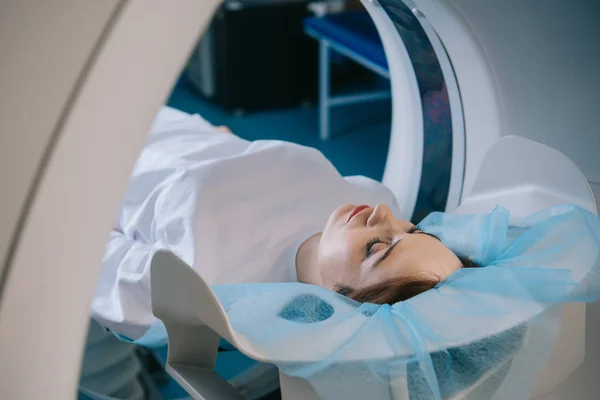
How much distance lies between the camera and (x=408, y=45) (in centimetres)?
171

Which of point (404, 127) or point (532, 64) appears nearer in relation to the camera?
point (532, 64)

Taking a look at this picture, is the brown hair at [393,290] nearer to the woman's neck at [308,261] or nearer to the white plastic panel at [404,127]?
the woman's neck at [308,261]

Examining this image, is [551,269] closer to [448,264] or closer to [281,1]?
[448,264]

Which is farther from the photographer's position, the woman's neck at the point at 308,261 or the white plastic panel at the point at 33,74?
the woman's neck at the point at 308,261

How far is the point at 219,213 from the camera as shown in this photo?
62.3 inches

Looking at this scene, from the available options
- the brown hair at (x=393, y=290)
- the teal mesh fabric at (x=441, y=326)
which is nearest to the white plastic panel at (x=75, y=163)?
the teal mesh fabric at (x=441, y=326)

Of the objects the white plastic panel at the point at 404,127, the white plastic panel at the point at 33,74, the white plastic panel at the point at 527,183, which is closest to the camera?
the white plastic panel at the point at 33,74

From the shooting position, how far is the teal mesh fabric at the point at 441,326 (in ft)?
3.31

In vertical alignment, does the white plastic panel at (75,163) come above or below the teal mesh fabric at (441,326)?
above

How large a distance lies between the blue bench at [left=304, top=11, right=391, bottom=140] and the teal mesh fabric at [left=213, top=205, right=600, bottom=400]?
72.5 inches

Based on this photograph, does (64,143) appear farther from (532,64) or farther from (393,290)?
(532,64)

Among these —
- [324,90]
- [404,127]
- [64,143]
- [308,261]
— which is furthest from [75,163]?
[324,90]

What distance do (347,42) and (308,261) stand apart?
6.38ft

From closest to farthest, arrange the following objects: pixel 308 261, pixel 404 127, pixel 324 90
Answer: pixel 308 261 < pixel 404 127 < pixel 324 90
